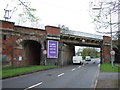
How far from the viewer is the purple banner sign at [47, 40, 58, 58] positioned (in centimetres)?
3043

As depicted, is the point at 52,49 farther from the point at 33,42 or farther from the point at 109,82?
the point at 109,82

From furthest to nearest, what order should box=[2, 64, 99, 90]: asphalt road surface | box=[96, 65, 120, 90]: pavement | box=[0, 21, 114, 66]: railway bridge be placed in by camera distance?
box=[0, 21, 114, 66]: railway bridge → box=[2, 64, 99, 90]: asphalt road surface → box=[96, 65, 120, 90]: pavement

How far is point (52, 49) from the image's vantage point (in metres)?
30.9

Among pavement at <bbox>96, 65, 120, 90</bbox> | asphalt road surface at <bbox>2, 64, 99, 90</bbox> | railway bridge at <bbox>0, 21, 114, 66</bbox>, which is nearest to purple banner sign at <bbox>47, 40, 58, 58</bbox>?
railway bridge at <bbox>0, 21, 114, 66</bbox>

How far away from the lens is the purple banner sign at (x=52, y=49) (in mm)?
30433

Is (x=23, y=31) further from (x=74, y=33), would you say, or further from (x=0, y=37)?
(x=74, y=33)

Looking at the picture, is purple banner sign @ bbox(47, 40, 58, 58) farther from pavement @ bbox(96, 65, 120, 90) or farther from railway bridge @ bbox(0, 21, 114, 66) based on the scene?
pavement @ bbox(96, 65, 120, 90)

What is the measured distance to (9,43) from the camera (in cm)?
2545

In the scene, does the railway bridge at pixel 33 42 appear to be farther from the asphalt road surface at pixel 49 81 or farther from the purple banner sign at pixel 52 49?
the asphalt road surface at pixel 49 81

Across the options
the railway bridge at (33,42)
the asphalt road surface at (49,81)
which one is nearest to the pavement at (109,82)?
the asphalt road surface at (49,81)

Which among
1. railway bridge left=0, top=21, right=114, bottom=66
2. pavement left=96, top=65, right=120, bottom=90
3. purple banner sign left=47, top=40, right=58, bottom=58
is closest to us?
pavement left=96, top=65, right=120, bottom=90

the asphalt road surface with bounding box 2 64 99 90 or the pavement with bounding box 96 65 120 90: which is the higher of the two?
the pavement with bounding box 96 65 120 90

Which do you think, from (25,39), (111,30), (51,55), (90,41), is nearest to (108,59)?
(90,41)

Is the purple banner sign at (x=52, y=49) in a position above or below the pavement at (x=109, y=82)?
above
